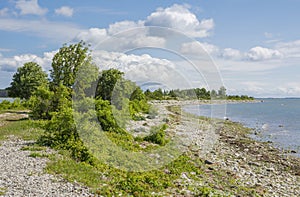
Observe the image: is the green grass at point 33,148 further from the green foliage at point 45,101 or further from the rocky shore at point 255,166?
the green foliage at point 45,101

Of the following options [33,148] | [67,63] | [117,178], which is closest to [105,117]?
[33,148]

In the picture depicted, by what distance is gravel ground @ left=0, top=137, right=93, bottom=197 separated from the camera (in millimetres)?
11086

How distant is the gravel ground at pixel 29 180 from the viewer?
11.1m

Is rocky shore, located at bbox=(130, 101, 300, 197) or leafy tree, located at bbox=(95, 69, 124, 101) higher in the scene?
leafy tree, located at bbox=(95, 69, 124, 101)

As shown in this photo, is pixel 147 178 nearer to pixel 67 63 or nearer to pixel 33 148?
pixel 33 148

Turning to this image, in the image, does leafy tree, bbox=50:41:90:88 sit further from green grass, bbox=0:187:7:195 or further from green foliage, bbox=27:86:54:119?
green grass, bbox=0:187:7:195

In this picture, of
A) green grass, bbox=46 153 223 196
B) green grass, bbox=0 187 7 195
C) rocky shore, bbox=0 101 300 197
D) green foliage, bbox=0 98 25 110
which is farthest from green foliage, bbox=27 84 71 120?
green grass, bbox=0 187 7 195

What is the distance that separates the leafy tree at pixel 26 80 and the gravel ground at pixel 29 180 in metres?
33.8

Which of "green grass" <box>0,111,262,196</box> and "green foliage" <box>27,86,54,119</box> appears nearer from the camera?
"green grass" <box>0,111,262,196</box>

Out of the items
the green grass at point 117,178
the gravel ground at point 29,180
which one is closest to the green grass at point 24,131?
the gravel ground at point 29,180

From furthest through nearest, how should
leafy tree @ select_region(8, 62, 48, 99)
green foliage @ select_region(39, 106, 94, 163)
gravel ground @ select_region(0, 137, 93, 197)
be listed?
leafy tree @ select_region(8, 62, 48, 99), green foliage @ select_region(39, 106, 94, 163), gravel ground @ select_region(0, 137, 93, 197)

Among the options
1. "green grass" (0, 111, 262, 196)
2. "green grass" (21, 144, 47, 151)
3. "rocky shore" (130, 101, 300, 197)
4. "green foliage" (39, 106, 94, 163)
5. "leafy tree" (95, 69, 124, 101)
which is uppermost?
"leafy tree" (95, 69, 124, 101)

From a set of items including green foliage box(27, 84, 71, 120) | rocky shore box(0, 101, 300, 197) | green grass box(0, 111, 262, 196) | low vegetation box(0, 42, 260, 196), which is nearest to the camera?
rocky shore box(0, 101, 300, 197)

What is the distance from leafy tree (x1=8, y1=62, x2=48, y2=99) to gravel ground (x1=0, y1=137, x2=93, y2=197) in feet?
111
